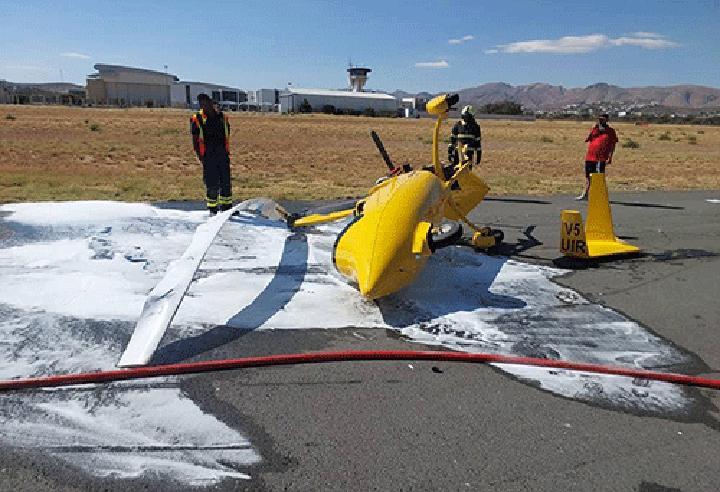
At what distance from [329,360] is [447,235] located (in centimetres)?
347

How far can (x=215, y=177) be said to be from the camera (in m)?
8.84

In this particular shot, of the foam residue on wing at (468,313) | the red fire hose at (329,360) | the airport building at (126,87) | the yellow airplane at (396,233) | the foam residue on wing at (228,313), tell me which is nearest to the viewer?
the foam residue on wing at (228,313)

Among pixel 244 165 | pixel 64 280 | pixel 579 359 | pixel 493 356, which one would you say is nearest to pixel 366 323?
pixel 493 356

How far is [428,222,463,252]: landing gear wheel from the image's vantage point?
689 centimetres

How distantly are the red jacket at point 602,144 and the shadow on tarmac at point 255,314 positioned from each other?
7.25 metres

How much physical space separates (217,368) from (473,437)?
1722mm

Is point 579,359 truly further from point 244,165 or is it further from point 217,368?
point 244,165

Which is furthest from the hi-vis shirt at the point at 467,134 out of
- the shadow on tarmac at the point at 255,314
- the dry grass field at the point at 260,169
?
the shadow on tarmac at the point at 255,314

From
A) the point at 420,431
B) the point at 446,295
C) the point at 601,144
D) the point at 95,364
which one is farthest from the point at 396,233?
the point at 601,144

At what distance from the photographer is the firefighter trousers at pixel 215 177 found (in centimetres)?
878

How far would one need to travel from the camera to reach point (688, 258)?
24.8ft

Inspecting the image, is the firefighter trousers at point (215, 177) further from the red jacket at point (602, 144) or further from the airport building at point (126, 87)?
the airport building at point (126, 87)

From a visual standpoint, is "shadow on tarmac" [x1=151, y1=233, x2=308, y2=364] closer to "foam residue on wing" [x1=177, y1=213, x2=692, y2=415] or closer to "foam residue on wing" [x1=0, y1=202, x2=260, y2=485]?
"foam residue on wing" [x1=177, y1=213, x2=692, y2=415]

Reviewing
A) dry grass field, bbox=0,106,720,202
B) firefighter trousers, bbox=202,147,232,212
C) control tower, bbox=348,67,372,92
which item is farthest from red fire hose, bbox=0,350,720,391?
control tower, bbox=348,67,372,92
